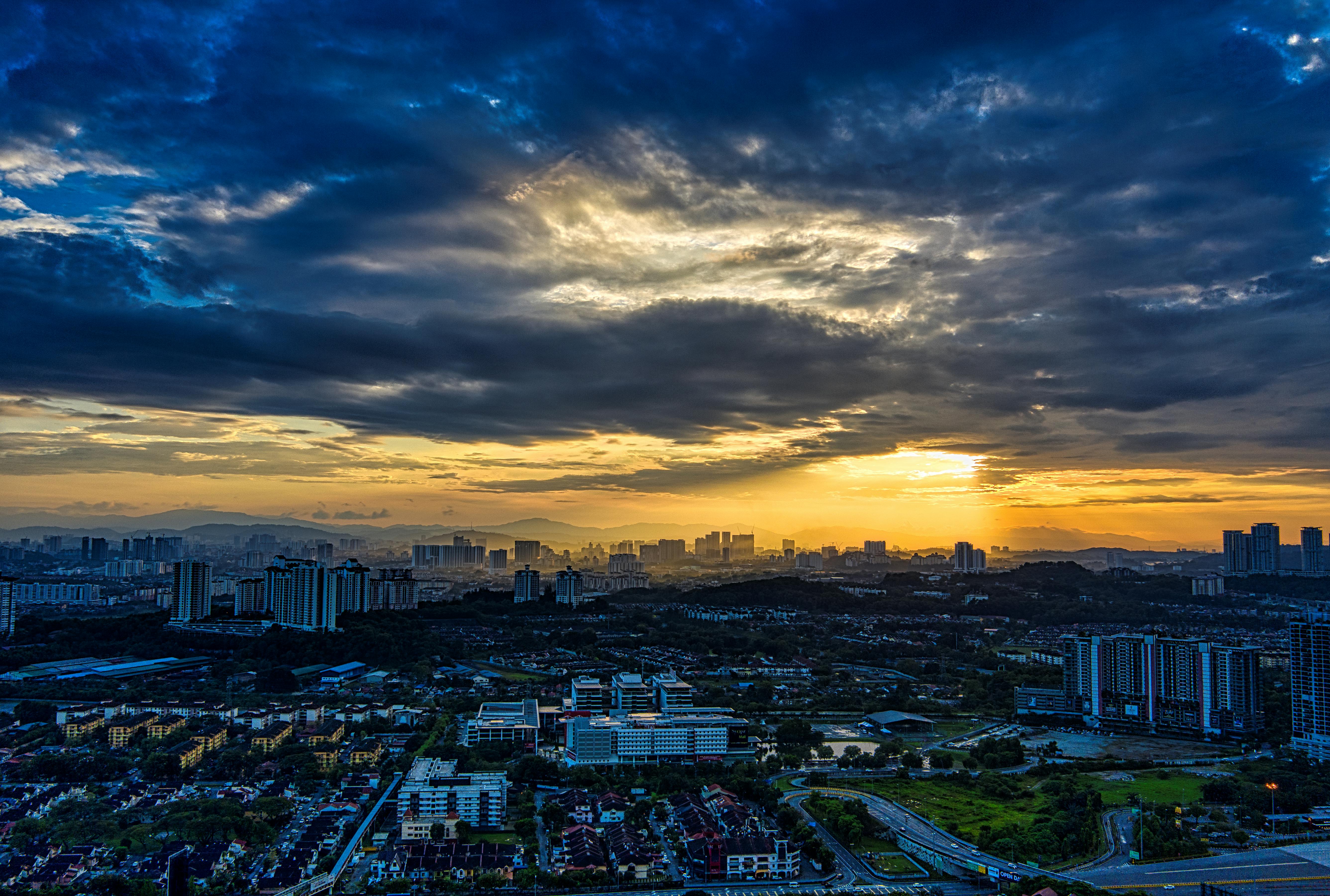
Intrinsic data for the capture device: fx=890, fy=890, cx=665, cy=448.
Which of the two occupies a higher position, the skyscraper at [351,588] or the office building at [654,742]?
the skyscraper at [351,588]

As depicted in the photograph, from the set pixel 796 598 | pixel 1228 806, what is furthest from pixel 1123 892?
pixel 796 598

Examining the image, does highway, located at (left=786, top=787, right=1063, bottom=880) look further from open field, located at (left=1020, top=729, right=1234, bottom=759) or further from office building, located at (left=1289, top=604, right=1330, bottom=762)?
office building, located at (left=1289, top=604, right=1330, bottom=762)

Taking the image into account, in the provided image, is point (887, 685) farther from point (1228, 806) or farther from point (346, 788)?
point (346, 788)

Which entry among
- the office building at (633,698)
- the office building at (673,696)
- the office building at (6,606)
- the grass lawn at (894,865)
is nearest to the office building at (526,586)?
the office building at (6,606)

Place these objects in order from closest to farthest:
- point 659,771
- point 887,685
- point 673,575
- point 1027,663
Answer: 1. point 659,771
2. point 887,685
3. point 1027,663
4. point 673,575

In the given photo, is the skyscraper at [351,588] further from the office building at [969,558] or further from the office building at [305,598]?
the office building at [969,558]

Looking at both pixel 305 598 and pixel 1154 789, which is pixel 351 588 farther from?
pixel 1154 789
